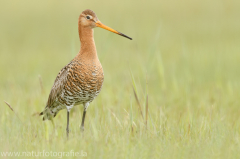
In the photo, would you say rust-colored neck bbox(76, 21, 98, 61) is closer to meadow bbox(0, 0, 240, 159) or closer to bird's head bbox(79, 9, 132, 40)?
bird's head bbox(79, 9, 132, 40)

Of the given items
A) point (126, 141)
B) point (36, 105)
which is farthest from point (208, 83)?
point (126, 141)

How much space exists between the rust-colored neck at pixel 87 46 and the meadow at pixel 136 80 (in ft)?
1.47

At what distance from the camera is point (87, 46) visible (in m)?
5.16

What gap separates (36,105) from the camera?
6922 millimetres

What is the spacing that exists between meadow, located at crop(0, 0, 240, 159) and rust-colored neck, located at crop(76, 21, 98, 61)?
447mm

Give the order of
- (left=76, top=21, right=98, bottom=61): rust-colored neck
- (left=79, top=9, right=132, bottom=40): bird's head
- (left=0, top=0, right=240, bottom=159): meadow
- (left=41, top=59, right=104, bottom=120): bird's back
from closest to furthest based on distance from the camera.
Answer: (left=0, top=0, right=240, bottom=159): meadow, (left=41, top=59, right=104, bottom=120): bird's back, (left=76, top=21, right=98, bottom=61): rust-colored neck, (left=79, top=9, right=132, bottom=40): bird's head

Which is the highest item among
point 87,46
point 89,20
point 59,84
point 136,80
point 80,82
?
point 89,20

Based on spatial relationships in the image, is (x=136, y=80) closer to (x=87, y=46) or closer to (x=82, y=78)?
(x=87, y=46)

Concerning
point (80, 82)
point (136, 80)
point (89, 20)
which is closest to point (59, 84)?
point (80, 82)

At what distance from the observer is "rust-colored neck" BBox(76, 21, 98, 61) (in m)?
5.07

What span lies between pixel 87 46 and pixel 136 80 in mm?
4201

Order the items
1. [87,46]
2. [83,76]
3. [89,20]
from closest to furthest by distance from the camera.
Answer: [83,76]
[87,46]
[89,20]

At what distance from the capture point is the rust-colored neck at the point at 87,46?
16.6 feet

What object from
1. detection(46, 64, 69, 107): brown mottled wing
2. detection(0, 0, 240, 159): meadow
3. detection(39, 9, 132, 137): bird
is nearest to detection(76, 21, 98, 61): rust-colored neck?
detection(39, 9, 132, 137): bird
